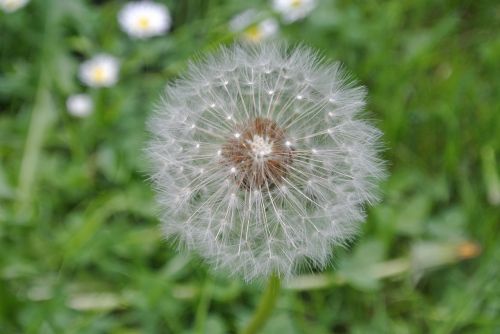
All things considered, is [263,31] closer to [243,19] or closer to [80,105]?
[243,19]

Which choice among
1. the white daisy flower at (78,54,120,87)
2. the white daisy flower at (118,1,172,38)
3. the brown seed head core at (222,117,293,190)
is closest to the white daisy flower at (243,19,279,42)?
the white daisy flower at (118,1,172,38)

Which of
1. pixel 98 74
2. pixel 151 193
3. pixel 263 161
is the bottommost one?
pixel 263 161

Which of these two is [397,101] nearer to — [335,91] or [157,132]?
[335,91]

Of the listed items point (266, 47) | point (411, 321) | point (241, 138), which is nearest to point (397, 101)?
point (411, 321)

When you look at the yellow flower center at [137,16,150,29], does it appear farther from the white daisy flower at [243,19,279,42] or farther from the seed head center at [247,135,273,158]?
the seed head center at [247,135,273,158]

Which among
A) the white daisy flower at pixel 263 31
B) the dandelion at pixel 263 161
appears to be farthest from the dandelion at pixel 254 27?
the dandelion at pixel 263 161

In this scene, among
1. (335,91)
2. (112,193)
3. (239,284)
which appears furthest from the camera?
(112,193)

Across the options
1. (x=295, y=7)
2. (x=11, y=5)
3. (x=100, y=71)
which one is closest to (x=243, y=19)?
(x=295, y=7)

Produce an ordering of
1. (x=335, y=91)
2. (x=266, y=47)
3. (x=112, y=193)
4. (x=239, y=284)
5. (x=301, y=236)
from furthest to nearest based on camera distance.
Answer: (x=112, y=193), (x=239, y=284), (x=266, y=47), (x=335, y=91), (x=301, y=236)
